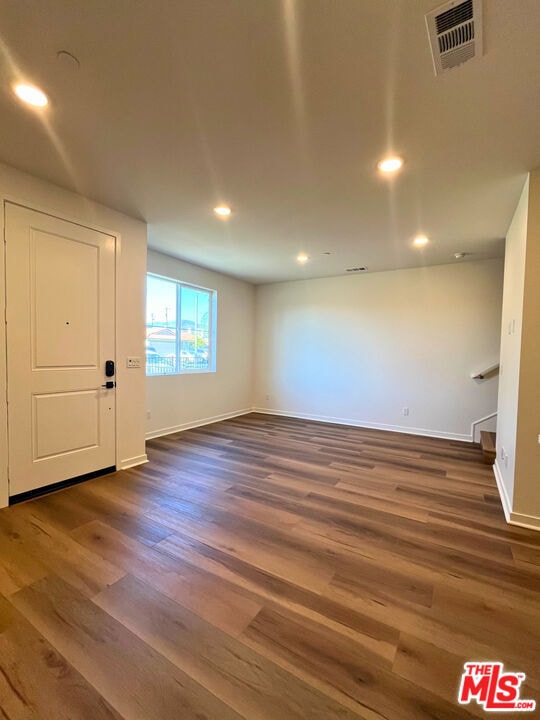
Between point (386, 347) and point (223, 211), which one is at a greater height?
point (223, 211)

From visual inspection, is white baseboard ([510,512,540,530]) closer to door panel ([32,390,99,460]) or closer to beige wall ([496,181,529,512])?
beige wall ([496,181,529,512])

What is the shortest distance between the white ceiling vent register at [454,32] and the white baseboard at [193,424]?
4.72 metres

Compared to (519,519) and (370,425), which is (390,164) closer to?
(519,519)

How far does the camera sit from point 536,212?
2348 mm

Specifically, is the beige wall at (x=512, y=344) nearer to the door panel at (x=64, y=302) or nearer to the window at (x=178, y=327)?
the door panel at (x=64, y=302)

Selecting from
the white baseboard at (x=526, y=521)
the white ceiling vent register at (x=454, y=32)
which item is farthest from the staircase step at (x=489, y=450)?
the white ceiling vent register at (x=454, y=32)

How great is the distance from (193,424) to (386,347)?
3.51 m

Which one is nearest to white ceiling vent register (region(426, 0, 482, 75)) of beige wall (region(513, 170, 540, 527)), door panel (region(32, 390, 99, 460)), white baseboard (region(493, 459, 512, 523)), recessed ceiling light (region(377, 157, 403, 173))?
recessed ceiling light (region(377, 157, 403, 173))

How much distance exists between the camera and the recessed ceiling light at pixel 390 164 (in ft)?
7.41

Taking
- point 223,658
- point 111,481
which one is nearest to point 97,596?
point 223,658

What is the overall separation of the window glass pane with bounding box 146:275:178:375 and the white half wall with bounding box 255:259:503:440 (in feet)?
7.10

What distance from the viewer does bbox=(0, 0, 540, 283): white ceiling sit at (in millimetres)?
1332

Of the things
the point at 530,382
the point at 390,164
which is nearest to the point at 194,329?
the point at 390,164

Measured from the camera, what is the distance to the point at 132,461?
3.50 metres
